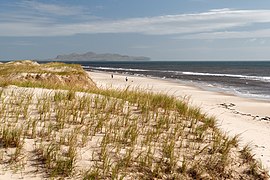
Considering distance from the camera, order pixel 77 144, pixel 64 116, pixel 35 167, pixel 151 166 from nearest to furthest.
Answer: pixel 35 167 → pixel 151 166 → pixel 77 144 → pixel 64 116

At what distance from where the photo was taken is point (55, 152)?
5660 mm

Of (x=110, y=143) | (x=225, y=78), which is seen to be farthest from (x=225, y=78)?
(x=110, y=143)

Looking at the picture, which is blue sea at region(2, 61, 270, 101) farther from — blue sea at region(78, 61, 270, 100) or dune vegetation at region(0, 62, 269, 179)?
dune vegetation at region(0, 62, 269, 179)

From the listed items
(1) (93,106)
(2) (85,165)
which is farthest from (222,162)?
(1) (93,106)

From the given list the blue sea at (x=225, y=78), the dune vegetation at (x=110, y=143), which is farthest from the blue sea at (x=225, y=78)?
the dune vegetation at (x=110, y=143)

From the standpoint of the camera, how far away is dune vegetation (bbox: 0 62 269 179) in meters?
5.57

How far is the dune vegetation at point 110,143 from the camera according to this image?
5.57 metres

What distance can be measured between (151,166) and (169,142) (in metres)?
1.26

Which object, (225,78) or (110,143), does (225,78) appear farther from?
(110,143)

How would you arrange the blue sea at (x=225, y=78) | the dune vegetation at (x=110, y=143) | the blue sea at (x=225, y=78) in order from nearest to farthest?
the dune vegetation at (x=110, y=143), the blue sea at (x=225, y=78), the blue sea at (x=225, y=78)

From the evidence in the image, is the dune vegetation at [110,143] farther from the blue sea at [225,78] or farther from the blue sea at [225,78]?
the blue sea at [225,78]

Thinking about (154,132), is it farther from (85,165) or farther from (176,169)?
(85,165)

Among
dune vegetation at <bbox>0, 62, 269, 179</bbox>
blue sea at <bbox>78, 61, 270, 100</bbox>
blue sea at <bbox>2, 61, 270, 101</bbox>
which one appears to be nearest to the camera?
dune vegetation at <bbox>0, 62, 269, 179</bbox>

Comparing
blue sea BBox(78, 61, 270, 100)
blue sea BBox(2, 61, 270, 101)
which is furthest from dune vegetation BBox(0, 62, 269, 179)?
blue sea BBox(78, 61, 270, 100)
